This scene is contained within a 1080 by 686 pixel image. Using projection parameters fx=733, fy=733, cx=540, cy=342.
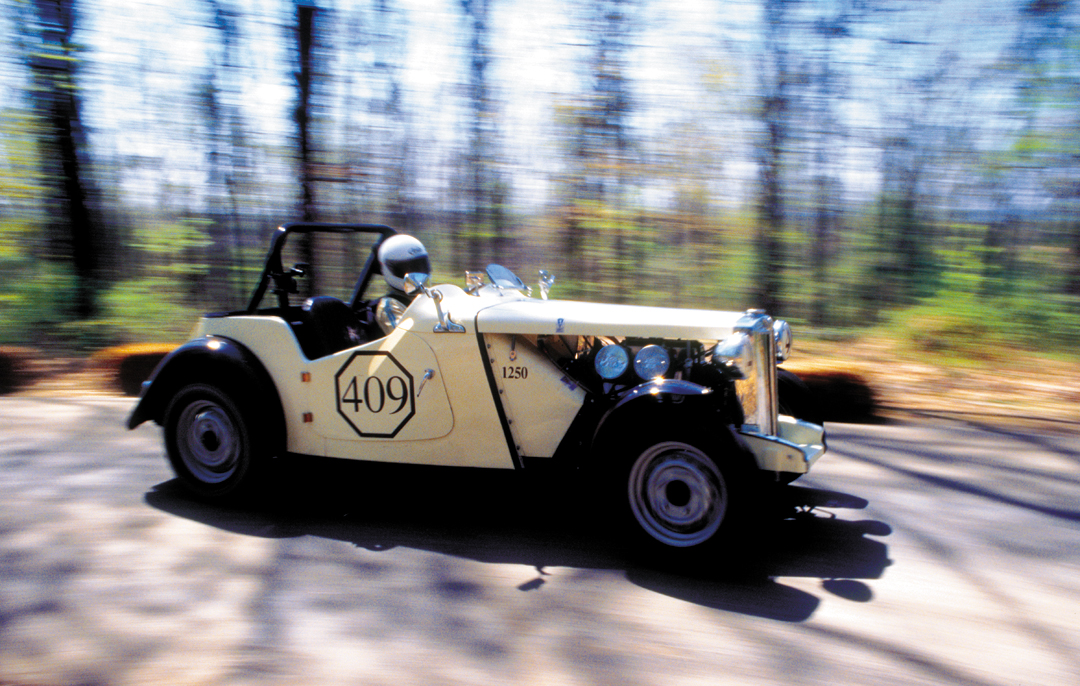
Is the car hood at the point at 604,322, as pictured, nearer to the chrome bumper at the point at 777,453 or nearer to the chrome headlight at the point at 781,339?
the chrome headlight at the point at 781,339

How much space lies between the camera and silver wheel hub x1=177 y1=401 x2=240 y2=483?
4.26m

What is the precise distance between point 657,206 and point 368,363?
22.6 ft

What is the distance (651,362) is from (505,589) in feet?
4.08

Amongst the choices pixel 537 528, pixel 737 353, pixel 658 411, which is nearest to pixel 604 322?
pixel 658 411

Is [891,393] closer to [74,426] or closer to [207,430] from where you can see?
[207,430]

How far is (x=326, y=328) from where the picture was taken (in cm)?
423

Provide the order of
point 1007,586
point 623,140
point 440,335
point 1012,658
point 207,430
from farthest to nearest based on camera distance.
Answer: point 623,140
point 207,430
point 440,335
point 1007,586
point 1012,658

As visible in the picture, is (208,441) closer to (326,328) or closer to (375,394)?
(326,328)

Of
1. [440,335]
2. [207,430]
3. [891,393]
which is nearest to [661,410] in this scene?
[440,335]

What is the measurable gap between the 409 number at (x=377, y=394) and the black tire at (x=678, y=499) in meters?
1.25

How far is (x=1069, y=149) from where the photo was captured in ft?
26.8

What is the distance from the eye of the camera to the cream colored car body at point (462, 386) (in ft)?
11.8

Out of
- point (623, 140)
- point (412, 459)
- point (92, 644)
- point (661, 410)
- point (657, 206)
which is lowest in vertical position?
point (92, 644)

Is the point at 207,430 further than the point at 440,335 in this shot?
Yes
